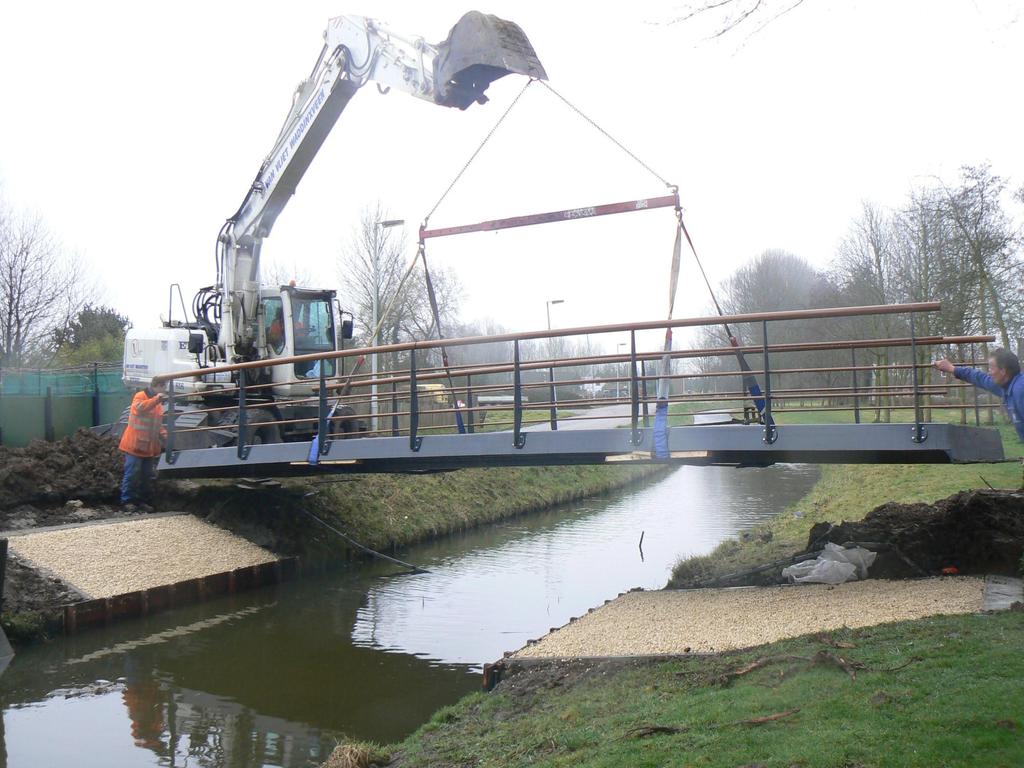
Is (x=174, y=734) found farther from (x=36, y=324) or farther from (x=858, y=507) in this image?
(x=36, y=324)

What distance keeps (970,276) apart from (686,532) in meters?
8.68

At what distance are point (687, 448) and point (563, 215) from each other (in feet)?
8.80

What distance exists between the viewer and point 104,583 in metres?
11.1

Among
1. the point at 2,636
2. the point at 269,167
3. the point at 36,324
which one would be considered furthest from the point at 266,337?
the point at 36,324

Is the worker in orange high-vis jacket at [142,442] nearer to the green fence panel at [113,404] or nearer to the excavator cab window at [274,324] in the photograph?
the excavator cab window at [274,324]

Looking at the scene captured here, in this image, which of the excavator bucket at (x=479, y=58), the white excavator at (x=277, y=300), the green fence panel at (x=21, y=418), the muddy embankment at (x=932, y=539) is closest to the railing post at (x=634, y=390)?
the muddy embankment at (x=932, y=539)

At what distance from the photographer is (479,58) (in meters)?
10.2

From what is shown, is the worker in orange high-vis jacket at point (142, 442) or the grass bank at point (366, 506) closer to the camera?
the worker in orange high-vis jacket at point (142, 442)

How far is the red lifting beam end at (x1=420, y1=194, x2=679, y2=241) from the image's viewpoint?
28.2 feet

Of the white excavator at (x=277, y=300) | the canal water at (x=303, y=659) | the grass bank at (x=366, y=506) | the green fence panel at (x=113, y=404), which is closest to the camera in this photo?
the canal water at (x=303, y=659)

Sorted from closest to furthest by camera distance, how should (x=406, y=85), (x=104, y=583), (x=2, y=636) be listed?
(x=2, y=636) < (x=104, y=583) < (x=406, y=85)

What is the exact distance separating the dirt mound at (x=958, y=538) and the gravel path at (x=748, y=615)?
1.38 ft

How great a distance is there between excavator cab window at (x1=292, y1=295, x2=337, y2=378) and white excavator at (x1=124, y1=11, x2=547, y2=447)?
0.02m

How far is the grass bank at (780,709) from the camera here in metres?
4.06
